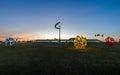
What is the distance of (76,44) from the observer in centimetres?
9900

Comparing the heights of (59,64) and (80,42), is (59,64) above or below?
below


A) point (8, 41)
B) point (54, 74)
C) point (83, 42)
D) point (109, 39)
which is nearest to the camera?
point (54, 74)

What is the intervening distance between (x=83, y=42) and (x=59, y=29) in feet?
99.9

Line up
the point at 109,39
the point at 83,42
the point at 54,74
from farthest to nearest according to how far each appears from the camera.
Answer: the point at 109,39 → the point at 83,42 → the point at 54,74

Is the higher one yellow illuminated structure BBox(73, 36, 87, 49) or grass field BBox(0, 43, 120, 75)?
yellow illuminated structure BBox(73, 36, 87, 49)

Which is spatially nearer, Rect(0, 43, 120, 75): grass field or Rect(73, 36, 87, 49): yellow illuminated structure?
Rect(0, 43, 120, 75): grass field

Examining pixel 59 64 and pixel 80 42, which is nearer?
pixel 59 64

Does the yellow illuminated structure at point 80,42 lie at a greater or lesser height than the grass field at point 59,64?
greater

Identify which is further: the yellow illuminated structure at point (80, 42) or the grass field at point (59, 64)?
the yellow illuminated structure at point (80, 42)

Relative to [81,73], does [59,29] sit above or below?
above

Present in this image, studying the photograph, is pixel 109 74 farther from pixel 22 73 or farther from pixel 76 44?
pixel 76 44

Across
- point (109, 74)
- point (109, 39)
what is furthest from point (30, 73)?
point (109, 39)

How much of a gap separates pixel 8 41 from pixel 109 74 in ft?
320

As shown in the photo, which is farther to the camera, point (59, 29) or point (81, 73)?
point (59, 29)
